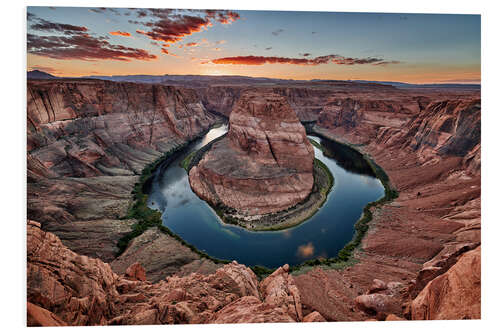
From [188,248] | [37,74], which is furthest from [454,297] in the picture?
[37,74]

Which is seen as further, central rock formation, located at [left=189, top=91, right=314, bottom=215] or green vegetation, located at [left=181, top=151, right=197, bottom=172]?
green vegetation, located at [left=181, top=151, right=197, bottom=172]

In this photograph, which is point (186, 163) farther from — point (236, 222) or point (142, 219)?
point (236, 222)

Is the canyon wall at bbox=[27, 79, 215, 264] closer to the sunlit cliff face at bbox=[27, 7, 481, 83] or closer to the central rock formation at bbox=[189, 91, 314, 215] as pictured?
the sunlit cliff face at bbox=[27, 7, 481, 83]

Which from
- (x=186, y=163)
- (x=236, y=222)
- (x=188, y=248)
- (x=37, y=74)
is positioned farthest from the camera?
(x=186, y=163)

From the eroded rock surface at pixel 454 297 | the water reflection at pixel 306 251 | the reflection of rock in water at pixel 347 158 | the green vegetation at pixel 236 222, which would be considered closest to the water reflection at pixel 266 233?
the water reflection at pixel 306 251

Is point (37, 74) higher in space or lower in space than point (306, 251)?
higher

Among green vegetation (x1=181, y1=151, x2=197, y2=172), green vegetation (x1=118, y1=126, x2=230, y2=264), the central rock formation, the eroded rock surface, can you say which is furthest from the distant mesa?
green vegetation (x1=181, y1=151, x2=197, y2=172)

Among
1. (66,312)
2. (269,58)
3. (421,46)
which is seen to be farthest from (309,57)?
(66,312)

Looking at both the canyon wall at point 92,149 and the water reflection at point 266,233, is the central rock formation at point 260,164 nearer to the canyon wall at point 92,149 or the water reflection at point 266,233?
the water reflection at point 266,233
